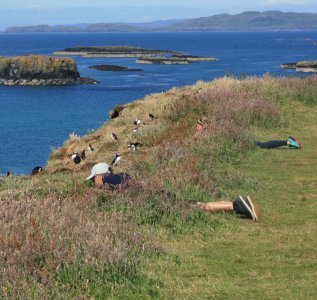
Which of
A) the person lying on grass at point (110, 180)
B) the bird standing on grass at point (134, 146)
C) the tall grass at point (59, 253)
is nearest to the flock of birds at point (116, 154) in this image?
the bird standing on grass at point (134, 146)

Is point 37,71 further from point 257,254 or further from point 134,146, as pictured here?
point 257,254

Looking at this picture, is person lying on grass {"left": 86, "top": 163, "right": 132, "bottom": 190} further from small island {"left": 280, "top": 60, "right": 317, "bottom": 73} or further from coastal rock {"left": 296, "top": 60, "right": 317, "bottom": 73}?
coastal rock {"left": 296, "top": 60, "right": 317, "bottom": 73}

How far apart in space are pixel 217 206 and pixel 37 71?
117274mm

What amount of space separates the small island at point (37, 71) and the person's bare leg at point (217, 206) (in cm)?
10911

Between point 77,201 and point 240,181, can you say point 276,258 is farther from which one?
point 240,181

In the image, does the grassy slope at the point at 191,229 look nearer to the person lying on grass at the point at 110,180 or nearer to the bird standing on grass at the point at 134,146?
the person lying on grass at the point at 110,180

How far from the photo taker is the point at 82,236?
24.1 feet

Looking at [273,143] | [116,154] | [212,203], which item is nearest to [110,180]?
[212,203]

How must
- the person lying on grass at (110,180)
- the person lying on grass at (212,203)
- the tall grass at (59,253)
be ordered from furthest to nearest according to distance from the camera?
1. the person lying on grass at (110,180)
2. the person lying on grass at (212,203)
3. the tall grass at (59,253)

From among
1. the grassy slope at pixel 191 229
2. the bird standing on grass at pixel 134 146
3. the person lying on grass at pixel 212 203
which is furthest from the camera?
the bird standing on grass at pixel 134 146

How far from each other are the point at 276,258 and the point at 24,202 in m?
3.31

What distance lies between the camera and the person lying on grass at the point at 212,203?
33.5ft

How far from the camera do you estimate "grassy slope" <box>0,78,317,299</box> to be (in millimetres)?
6727

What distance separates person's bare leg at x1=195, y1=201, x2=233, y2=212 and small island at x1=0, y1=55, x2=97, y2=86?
10911cm
